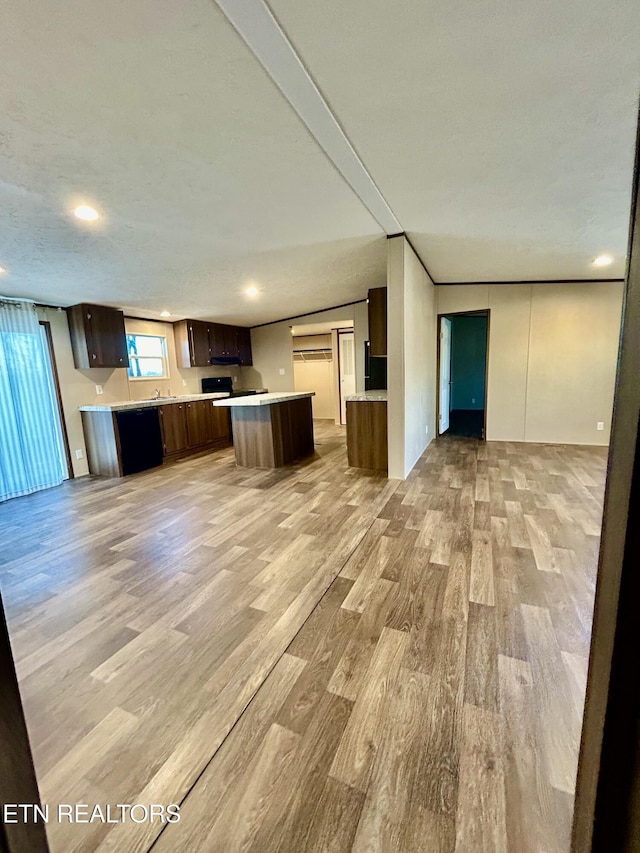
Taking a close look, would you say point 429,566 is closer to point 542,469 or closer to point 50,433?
point 542,469

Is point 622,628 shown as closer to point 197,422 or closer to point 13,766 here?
point 13,766

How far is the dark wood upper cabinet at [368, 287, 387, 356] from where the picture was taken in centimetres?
438

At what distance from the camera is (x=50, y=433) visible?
179 inches

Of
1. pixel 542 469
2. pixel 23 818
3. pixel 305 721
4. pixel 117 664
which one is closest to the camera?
pixel 23 818

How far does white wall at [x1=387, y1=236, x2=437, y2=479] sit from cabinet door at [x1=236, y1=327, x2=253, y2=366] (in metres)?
3.98

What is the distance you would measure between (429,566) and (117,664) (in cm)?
177

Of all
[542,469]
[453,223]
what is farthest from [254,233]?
[542,469]

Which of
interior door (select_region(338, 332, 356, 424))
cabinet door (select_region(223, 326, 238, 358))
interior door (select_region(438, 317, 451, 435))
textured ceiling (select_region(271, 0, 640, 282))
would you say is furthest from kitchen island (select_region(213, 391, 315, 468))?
interior door (select_region(338, 332, 356, 424))

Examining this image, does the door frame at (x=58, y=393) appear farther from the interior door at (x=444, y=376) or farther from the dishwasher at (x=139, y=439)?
the interior door at (x=444, y=376)

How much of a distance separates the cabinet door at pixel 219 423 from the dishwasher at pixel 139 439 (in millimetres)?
1131

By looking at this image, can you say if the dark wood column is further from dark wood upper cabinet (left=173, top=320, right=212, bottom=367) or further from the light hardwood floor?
dark wood upper cabinet (left=173, top=320, right=212, bottom=367)

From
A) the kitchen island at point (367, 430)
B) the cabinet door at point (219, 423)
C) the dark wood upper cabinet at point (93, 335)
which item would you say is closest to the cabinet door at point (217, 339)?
the cabinet door at point (219, 423)

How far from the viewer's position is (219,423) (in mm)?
6543

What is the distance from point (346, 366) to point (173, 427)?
4.06 m
